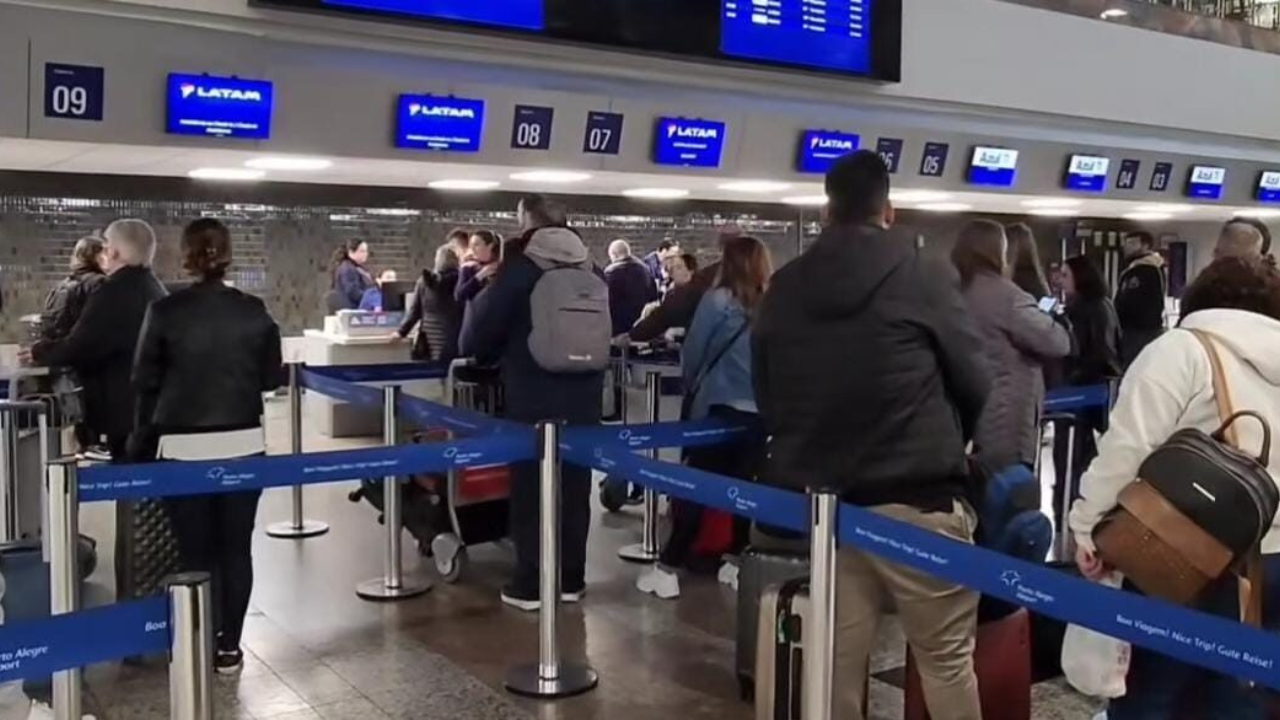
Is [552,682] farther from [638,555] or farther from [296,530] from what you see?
[296,530]

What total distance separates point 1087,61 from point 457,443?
6508 mm

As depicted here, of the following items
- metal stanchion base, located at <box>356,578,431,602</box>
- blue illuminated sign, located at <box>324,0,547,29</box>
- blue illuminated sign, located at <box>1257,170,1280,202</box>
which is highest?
blue illuminated sign, located at <box>324,0,547,29</box>

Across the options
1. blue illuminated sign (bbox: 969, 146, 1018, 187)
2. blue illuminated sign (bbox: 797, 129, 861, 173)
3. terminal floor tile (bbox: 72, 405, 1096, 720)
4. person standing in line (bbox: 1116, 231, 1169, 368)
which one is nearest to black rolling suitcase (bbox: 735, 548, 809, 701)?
terminal floor tile (bbox: 72, 405, 1096, 720)

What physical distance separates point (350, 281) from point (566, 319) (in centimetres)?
686

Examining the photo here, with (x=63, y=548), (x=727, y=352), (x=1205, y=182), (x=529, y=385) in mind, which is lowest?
(x=63, y=548)

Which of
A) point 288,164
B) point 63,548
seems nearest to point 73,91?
point 288,164

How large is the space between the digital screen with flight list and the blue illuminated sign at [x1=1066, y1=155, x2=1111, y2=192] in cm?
316

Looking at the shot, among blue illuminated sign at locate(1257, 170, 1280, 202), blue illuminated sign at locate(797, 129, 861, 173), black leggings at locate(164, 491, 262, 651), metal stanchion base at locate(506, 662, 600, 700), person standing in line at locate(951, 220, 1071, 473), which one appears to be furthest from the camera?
blue illuminated sign at locate(1257, 170, 1280, 202)

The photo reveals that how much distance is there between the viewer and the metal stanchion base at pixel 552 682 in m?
4.07

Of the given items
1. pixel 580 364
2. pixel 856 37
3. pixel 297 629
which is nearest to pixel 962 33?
pixel 856 37

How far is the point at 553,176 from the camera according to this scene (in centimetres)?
742

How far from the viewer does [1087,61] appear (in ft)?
28.7

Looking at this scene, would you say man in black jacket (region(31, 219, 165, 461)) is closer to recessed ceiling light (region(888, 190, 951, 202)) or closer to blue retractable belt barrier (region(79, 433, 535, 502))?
blue retractable belt barrier (region(79, 433, 535, 502))

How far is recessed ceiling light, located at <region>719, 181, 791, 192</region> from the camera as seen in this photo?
25.9ft
